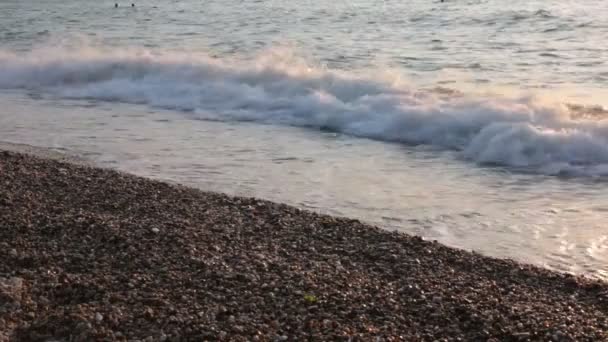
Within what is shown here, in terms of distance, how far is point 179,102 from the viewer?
14820 millimetres

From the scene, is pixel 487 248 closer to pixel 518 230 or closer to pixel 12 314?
pixel 518 230

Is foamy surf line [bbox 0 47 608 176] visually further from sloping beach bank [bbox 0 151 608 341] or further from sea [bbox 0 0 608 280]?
sloping beach bank [bbox 0 151 608 341]

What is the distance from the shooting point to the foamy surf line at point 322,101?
33.4 feet

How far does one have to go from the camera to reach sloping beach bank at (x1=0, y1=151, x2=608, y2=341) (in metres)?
4.49

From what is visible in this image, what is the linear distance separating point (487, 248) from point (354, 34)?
17.8 metres

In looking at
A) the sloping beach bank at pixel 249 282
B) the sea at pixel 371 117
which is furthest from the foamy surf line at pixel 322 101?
the sloping beach bank at pixel 249 282

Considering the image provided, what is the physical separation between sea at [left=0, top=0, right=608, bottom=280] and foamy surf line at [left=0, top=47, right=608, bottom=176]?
0.13 feet

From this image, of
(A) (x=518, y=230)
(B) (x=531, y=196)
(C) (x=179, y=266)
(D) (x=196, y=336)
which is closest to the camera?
(D) (x=196, y=336)

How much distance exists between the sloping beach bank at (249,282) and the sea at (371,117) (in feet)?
2.71

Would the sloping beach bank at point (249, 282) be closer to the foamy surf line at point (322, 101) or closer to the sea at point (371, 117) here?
the sea at point (371, 117)

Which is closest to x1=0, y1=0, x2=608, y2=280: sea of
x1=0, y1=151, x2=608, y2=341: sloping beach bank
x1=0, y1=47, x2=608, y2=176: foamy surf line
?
x1=0, y1=47, x2=608, y2=176: foamy surf line

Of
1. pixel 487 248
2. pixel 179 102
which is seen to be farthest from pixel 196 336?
pixel 179 102

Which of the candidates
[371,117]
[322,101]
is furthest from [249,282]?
[322,101]

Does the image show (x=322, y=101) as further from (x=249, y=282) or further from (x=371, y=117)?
(x=249, y=282)
